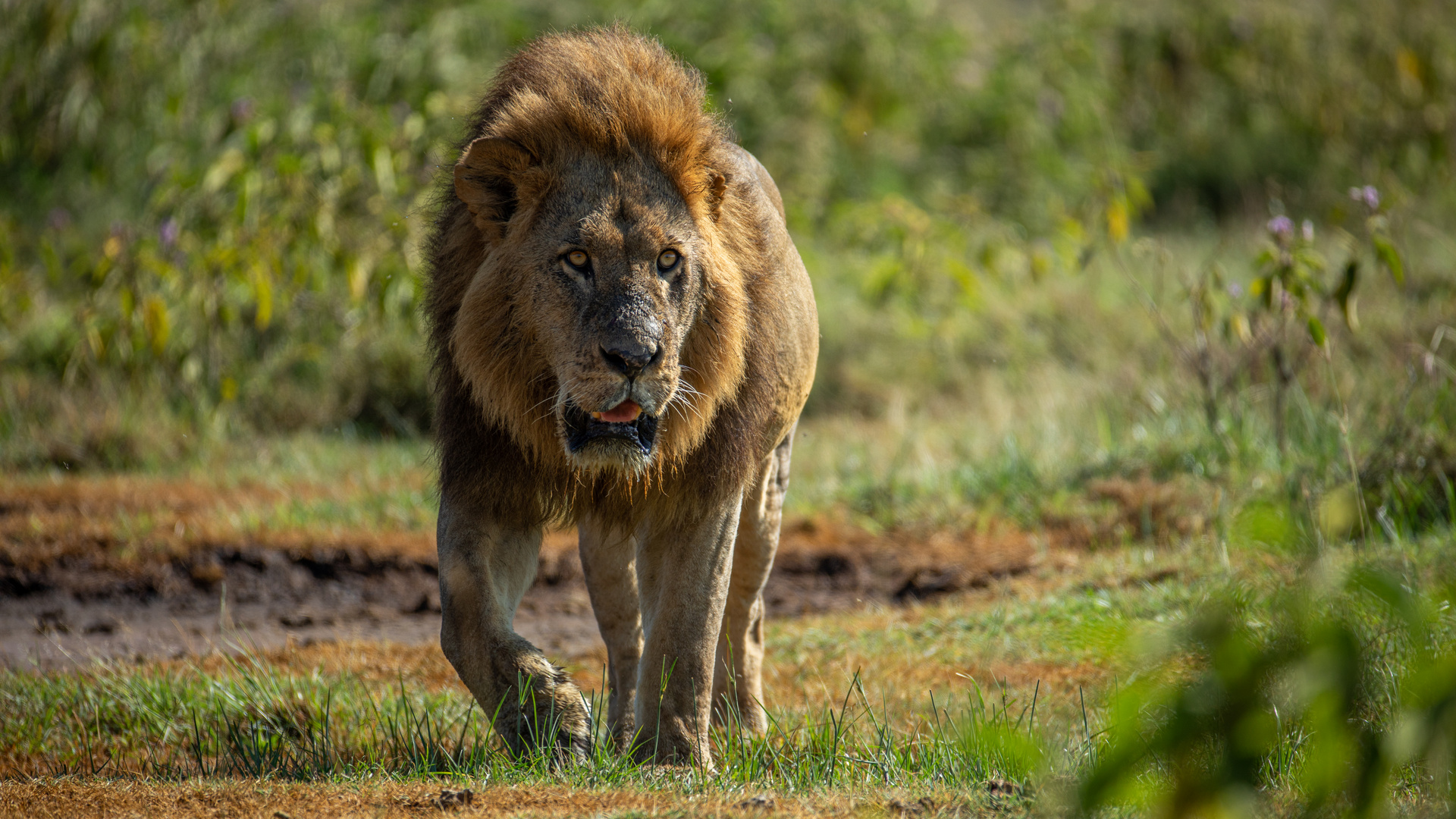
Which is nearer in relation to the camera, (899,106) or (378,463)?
(378,463)

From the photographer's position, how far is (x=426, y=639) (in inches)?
225

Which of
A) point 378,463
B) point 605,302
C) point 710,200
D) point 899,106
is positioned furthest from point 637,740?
point 899,106

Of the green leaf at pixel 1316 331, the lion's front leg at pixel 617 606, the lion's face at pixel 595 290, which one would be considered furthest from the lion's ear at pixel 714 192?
the green leaf at pixel 1316 331

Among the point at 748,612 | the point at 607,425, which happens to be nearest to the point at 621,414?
the point at 607,425

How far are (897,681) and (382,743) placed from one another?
1.88 m

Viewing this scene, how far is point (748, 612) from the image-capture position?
15.1 ft

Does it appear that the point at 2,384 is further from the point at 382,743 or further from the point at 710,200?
the point at 710,200

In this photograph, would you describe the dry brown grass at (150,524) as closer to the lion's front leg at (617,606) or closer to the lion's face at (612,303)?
the lion's front leg at (617,606)

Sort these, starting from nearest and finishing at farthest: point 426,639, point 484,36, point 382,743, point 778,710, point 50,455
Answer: point 382,743 < point 778,710 < point 426,639 < point 50,455 < point 484,36

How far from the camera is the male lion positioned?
3307 mm

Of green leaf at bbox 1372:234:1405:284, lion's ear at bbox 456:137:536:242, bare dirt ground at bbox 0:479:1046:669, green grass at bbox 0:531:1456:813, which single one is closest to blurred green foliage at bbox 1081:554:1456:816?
green grass at bbox 0:531:1456:813

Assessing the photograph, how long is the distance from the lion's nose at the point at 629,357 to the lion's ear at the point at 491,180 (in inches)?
23.0

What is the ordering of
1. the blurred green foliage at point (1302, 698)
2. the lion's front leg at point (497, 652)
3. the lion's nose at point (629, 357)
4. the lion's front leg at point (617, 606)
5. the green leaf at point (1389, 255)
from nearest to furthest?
the blurred green foliage at point (1302, 698) < the lion's nose at point (629, 357) < the lion's front leg at point (497, 652) < the lion's front leg at point (617, 606) < the green leaf at point (1389, 255)

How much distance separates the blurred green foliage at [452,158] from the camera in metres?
8.80
